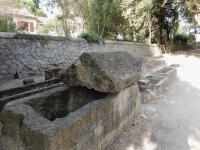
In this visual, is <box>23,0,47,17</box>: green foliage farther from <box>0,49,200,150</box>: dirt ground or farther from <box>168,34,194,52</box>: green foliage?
<box>0,49,200,150</box>: dirt ground

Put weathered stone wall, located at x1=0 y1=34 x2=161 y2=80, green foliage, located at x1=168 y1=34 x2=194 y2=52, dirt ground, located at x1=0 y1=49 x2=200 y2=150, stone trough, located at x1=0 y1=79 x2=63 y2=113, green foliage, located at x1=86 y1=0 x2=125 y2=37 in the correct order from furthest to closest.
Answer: green foliage, located at x1=168 y1=34 x2=194 y2=52 < green foliage, located at x1=86 y1=0 x2=125 y2=37 < weathered stone wall, located at x1=0 y1=34 x2=161 y2=80 < stone trough, located at x1=0 y1=79 x2=63 y2=113 < dirt ground, located at x1=0 y1=49 x2=200 y2=150

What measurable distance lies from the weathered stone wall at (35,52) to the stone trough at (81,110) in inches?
148

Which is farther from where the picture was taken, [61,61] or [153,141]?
[61,61]

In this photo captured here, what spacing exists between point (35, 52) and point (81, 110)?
15.8 ft

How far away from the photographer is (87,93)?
8.12 ft

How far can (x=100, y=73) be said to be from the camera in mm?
1892

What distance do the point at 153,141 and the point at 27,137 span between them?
1822 millimetres

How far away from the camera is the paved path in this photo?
2199mm

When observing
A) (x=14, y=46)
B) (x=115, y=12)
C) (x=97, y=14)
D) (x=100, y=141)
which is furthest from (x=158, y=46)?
(x=100, y=141)

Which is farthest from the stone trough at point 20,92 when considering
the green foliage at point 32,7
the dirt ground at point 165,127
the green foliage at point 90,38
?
the green foliage at point 32,7

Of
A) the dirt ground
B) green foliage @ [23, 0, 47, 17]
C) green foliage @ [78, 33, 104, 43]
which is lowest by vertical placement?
the dirt ground

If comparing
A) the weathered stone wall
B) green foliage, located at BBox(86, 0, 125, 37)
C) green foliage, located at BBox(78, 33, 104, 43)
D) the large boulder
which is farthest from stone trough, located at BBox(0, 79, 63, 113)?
green foliage, located at BBox(86, 0, 125, 37)

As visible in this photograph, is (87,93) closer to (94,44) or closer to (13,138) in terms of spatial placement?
(13,138)

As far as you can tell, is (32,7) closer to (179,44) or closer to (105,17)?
(105,17)
